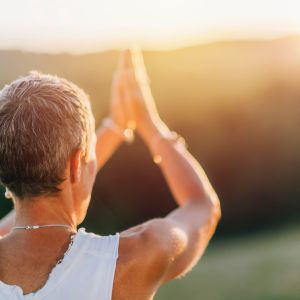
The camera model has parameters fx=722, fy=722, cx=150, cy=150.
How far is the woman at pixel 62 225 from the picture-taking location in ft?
5.23

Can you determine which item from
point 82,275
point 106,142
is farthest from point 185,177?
point 106,142

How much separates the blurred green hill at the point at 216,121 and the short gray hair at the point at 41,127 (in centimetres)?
713

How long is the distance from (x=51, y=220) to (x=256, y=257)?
8.01m

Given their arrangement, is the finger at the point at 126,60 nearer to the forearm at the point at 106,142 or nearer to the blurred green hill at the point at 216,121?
the forearm at the point at 106,142

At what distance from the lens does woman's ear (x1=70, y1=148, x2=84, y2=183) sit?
163 centimetres

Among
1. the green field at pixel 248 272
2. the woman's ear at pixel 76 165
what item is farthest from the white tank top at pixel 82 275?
the green field at pixel 248 272

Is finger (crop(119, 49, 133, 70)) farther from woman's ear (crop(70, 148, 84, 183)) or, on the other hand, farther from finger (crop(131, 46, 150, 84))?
woman's ear (crop(70, 148, 84, 183))

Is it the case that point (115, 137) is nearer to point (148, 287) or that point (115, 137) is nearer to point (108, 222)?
point (148, 287)

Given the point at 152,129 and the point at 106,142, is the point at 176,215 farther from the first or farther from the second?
the point at 106,142

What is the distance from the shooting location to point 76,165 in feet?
5.39

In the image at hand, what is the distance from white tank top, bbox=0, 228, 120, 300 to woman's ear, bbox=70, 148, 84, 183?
14 centimetres

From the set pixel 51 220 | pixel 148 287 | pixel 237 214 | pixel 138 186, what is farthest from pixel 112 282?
pixel 237 214

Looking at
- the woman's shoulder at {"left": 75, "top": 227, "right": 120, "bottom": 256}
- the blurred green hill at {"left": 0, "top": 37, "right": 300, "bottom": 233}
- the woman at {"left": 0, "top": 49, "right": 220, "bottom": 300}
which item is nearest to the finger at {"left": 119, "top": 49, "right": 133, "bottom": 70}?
the woman at {"left": 0, "top": 49, "right": 220, "bottom": 300}

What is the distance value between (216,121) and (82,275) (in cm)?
782
